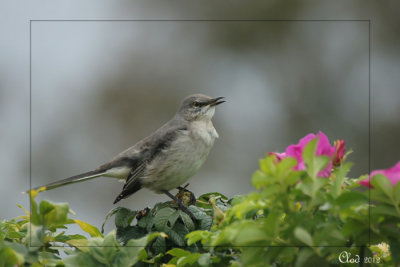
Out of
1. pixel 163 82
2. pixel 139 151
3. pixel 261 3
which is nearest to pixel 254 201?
pixel 139 151

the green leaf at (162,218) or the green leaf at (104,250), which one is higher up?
the green leaf at (162,218)

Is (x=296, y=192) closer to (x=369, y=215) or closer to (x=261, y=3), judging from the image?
(x=369, y=215)

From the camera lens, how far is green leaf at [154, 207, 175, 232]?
1.76 metres

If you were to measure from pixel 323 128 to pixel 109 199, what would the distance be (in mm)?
2027

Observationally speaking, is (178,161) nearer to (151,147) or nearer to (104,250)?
(151,147)

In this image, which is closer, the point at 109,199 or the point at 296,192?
the point at 296,192

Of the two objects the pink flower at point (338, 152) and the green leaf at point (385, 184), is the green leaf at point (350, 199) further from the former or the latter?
the pink flower at point (338, 152)

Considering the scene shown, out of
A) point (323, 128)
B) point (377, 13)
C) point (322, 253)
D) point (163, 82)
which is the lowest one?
point (322, 253)

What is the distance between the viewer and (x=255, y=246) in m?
1.15

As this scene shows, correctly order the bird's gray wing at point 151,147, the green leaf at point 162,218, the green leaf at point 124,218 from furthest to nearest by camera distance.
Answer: the bird's gray wing at point 151,147 < the green leaf at point 124,218 < the green leaf at point 162,218

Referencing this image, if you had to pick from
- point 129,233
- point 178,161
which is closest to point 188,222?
point 129,233

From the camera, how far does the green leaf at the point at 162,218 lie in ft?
5.78

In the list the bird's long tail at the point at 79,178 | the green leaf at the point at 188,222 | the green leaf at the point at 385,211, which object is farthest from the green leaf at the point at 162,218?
the bird's long tail at the point at 79,178

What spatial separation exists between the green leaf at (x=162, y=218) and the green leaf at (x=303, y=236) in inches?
30.9
